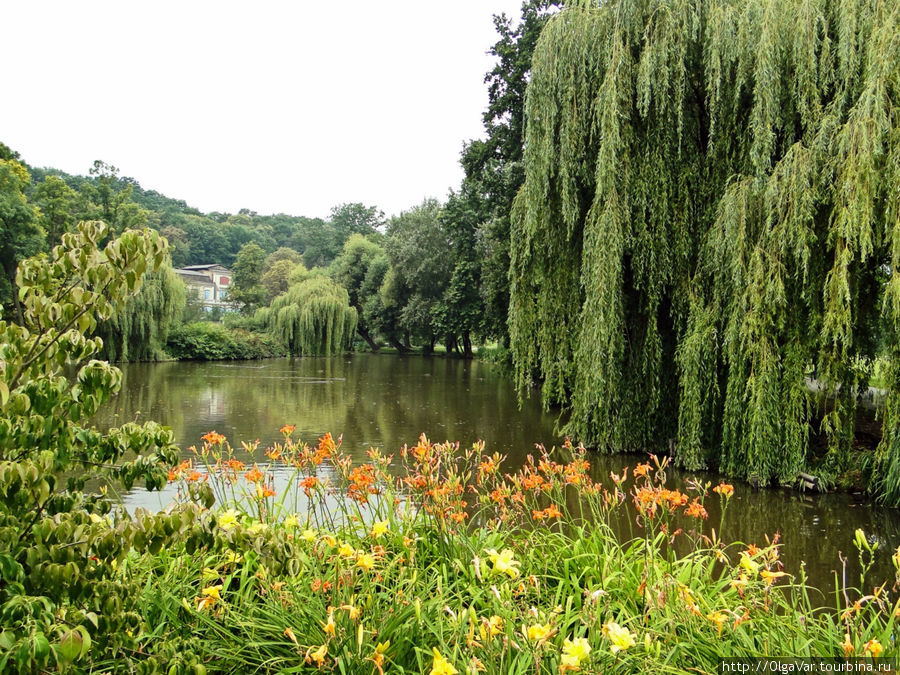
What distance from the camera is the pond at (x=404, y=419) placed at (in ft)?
17.9

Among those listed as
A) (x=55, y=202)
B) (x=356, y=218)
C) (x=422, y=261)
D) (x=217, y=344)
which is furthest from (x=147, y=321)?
(x=356, y=218)

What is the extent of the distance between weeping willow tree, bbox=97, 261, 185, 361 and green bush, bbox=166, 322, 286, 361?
239 centimetres

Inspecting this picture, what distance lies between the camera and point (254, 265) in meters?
45.5

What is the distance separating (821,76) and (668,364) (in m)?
3.65

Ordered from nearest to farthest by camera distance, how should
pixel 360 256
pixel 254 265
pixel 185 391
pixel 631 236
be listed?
pixel 631 236 < pixel 185 391 < pixel 360 256 < pixel 254 265

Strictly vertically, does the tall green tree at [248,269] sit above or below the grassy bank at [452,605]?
above

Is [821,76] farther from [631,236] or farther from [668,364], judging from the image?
[668,364]

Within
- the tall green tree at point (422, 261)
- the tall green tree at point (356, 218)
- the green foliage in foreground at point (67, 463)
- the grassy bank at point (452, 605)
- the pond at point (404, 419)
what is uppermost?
the tall green tree at point (356, 218)

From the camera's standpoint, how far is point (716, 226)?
23.7 ft

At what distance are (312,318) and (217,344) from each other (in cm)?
467

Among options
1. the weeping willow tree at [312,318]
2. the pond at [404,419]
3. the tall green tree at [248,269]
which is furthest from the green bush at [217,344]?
the tall green tree at [248,269]

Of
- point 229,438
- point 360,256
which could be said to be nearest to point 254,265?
point 360,256

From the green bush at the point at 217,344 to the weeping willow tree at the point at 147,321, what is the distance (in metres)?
2.39

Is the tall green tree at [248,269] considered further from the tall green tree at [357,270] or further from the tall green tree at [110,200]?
the tall green tree at [110,200]
